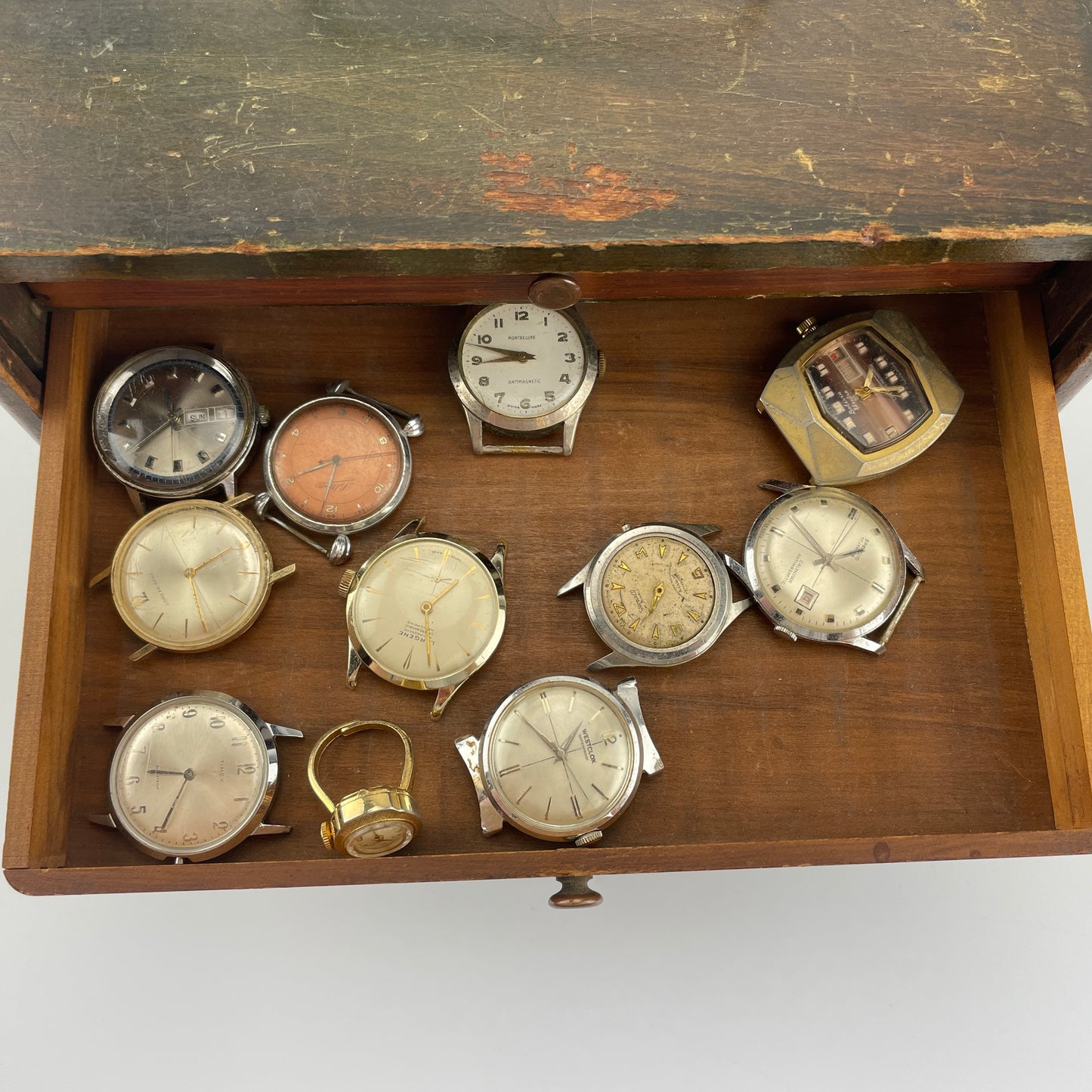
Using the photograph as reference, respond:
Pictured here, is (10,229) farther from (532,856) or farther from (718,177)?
(532,856)

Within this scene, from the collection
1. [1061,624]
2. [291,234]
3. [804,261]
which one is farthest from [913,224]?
[291,234]

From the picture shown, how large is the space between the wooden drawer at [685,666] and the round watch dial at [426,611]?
0.06 meters

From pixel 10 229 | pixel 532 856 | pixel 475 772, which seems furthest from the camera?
pixel 475 772

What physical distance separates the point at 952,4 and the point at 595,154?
0.66m

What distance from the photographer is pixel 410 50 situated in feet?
5.66

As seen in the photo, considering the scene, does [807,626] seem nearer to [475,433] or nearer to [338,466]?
[475,433]

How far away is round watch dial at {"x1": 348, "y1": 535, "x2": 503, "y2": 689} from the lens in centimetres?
192

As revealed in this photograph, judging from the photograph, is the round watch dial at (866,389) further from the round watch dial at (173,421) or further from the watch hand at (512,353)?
the round watch dial at (173,421)

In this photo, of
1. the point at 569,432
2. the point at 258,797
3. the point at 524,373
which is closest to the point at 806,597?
the point at 569,432

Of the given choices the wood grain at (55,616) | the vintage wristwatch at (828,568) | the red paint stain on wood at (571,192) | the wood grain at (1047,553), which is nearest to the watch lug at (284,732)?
the wood grain at (55,616)

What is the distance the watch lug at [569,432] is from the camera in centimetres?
203

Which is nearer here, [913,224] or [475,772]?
[913,224]

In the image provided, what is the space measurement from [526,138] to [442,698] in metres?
0.92

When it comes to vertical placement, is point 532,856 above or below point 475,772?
below
